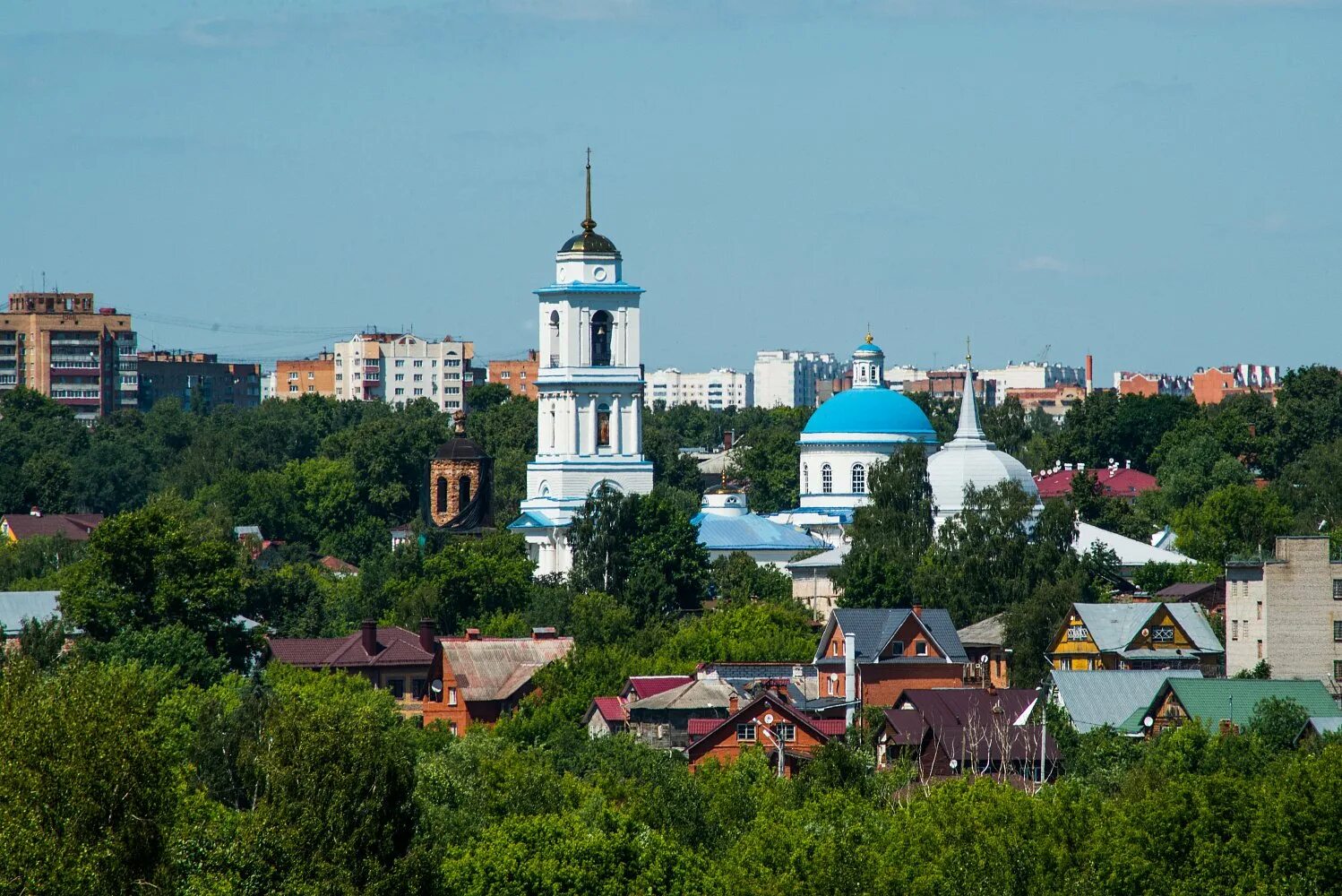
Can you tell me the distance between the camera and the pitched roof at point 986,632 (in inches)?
2525

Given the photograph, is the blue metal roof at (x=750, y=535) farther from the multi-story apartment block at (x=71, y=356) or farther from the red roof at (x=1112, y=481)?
the multi-story apartment block at (x=71, y=356)

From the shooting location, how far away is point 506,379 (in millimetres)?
191375

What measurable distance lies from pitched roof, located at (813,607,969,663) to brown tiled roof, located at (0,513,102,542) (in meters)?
41.2

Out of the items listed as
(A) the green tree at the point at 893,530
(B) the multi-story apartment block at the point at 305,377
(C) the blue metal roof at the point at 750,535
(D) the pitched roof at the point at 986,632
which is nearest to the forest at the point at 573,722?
(A) the green tree at the point at 893,530

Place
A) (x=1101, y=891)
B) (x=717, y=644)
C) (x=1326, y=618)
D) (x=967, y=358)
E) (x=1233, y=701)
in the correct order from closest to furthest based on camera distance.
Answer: (x=1101, y=891)
(x=1233, y=701)
(x=1326, y=618)
(x=717, y=644)
(x=967, y=358)

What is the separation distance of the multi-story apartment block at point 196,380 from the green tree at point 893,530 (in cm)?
9376

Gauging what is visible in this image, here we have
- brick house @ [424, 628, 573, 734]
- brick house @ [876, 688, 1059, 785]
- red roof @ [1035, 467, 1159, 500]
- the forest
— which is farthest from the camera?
red roof @ [1035, 467, 1159, 500]

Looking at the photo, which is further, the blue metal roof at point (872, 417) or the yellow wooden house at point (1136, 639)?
the blue metal roof at point (872, 417)

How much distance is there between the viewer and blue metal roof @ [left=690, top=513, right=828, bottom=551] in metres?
83.3

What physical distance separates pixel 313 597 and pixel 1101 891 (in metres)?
37.9

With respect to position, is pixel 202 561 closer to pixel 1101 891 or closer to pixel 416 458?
pixel 1101 891

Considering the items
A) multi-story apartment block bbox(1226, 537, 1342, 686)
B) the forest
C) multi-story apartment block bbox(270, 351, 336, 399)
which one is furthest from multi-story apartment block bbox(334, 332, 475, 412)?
multi-story apartment block bbox(1226, 537, 1342, 686)

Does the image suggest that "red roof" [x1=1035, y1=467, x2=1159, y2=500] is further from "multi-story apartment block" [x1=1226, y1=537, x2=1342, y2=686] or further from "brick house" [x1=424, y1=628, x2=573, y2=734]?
"multi-story apartment block" [x1=1226, y1=537, x2=1342, y2=686]

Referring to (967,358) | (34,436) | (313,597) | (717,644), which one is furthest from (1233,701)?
(34,436)
